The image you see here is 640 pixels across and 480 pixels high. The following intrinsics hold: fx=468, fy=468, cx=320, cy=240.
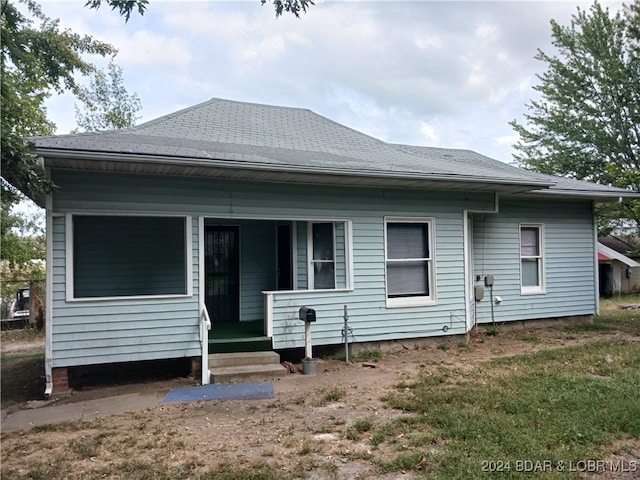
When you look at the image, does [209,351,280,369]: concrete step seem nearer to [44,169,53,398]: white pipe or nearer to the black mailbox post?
the black mailbox post

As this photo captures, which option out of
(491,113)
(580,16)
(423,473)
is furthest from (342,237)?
(580,16)

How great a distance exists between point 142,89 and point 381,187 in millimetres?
18350

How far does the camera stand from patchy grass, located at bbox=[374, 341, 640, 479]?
3.49 metres

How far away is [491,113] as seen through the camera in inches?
810

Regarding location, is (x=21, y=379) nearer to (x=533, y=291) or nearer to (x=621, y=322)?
(x=533, y=291)

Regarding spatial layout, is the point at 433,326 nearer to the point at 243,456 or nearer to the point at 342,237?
the point at 342,237

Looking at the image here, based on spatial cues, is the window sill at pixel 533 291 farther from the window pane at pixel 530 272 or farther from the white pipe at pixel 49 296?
the white pipe at pixel 49 296

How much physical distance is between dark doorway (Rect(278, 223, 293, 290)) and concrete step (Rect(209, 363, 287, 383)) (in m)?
1.92

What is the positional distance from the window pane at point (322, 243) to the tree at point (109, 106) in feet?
54.7

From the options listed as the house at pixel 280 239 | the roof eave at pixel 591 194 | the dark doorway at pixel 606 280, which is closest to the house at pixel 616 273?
the dark doorway at pixel 606 280

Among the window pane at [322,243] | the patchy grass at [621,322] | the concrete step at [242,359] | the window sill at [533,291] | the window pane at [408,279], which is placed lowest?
the patchy grass at [621,322]

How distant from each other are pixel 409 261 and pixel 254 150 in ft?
10.5

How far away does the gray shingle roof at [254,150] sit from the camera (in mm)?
5781

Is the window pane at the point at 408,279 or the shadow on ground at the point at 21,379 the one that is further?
the window pane at the point at 408,279
